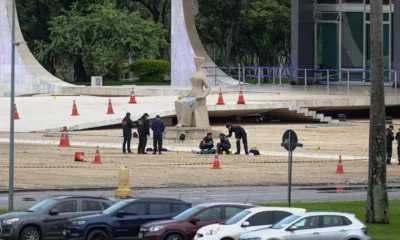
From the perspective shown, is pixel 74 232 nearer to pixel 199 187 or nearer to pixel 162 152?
pixel 199 187

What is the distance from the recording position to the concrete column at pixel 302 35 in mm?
65125

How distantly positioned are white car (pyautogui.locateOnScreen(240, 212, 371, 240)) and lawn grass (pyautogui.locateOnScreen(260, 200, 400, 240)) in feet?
6.16

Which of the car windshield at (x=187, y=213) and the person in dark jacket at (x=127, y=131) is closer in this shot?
the car windshield at (x=187, y=213)

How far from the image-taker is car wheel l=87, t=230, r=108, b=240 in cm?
2178

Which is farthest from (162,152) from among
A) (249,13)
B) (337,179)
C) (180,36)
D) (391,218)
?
(249,13)

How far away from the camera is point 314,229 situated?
20406mm

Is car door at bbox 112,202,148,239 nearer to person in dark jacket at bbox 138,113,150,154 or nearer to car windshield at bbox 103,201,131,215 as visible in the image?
car windshield at bbox 103,201,131,215

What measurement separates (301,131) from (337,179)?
12471 mm

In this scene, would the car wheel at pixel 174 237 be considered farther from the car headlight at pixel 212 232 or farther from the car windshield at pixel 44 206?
the car windshield at pixel 44 206

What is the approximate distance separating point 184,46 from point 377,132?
4023 cm

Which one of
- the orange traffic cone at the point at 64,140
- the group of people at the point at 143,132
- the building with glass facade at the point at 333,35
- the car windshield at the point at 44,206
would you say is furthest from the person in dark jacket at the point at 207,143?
the building with glass facade at the point at 333,35

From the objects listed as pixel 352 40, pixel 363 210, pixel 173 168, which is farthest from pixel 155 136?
pixel 352 40

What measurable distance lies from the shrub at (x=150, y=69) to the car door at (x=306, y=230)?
2003 inches

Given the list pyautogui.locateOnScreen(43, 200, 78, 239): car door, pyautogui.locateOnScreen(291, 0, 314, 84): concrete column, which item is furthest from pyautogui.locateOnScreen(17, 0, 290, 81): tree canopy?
pyautogui.locateOnScreen(43, 200, 78, 239): car door
